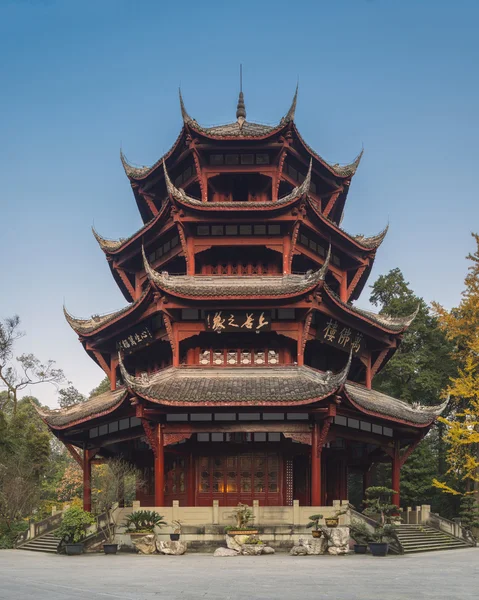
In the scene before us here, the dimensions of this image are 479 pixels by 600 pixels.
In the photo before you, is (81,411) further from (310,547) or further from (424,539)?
(424,539)

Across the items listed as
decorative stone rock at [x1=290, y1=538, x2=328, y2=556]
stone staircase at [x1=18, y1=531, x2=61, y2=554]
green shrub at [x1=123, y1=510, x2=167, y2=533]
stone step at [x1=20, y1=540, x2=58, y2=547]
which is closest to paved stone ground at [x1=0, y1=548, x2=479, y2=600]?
decorative stone rock at [x1=290, y1=538, x2=328, y2=556]

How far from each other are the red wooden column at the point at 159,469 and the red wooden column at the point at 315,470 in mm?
5830

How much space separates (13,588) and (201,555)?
33.9ft

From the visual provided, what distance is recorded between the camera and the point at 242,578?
15.7 metres

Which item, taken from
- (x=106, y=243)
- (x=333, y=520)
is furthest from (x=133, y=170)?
(x=333, y=520)

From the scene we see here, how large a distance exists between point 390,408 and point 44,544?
54.0ft

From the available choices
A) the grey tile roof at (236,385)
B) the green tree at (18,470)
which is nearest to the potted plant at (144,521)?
the grey tile roof at (236,385)

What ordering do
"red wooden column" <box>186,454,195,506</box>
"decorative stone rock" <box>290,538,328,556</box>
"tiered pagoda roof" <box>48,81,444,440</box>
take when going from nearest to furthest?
"decorative stone rock" <box>290,538,328,556</box> < "tiered pagoda roof" <box>48,81,444,440</box> < "red wooden column" <box>186,454,195,506</box>

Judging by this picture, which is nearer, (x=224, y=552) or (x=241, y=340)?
(x=224, y=552)

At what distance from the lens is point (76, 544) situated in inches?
1007

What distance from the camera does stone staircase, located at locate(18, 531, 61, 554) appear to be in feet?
94.1

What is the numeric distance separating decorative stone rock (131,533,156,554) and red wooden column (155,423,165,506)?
2589mm

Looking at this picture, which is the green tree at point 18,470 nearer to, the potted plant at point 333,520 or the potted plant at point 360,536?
the potted plant at point 333,520

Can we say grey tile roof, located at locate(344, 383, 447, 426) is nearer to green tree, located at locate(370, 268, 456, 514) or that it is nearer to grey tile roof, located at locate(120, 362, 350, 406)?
grey tile roof, located at locate(120, 362, 350, 406)
